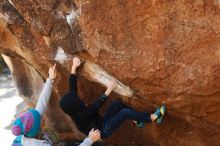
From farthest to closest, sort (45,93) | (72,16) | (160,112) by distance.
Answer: (45,93), (160,112), (72,16)

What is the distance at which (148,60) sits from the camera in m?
4.54

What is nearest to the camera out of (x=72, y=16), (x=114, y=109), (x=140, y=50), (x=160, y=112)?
(x=140, y=50)

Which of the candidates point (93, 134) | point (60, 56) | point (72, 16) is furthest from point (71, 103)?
point (72, 16)

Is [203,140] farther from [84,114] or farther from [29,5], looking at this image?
[29,5]

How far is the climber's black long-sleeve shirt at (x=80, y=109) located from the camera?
5.04 m

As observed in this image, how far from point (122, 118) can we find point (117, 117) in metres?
0.07

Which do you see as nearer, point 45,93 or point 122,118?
point 122,118

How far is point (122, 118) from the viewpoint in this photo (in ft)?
16.6

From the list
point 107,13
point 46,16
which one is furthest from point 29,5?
point 107,13

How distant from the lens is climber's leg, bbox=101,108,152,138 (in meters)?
5.04

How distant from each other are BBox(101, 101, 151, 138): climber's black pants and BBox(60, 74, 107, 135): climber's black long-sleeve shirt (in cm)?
12

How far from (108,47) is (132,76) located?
1.46 feet

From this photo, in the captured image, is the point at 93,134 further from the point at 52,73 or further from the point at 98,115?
the point at 52,73

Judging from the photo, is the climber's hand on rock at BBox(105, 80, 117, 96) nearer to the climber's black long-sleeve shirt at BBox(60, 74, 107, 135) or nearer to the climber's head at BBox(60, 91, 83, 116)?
the climber's black long-sleeve shirt at BBox(60, 74, 107, 135)
